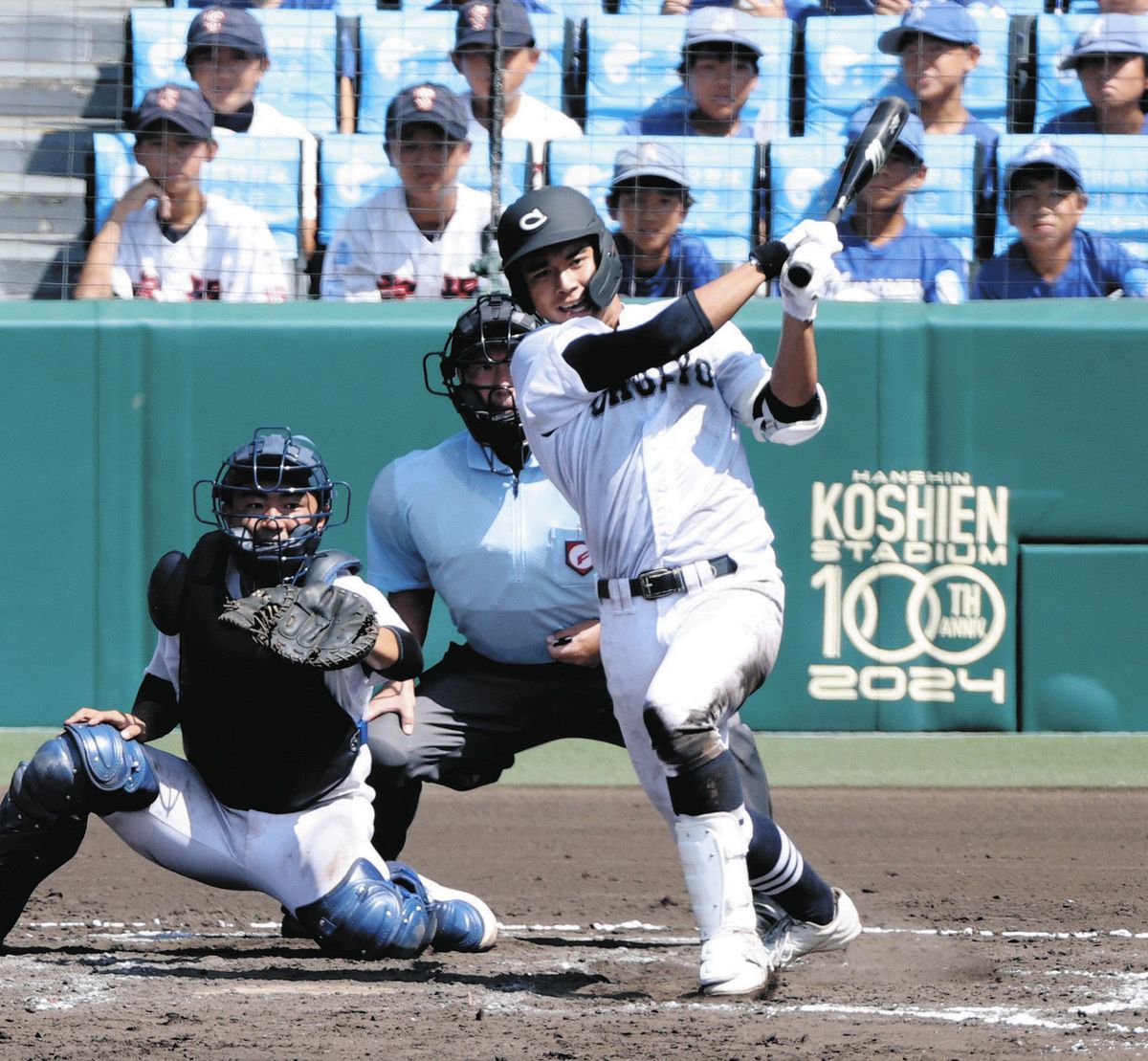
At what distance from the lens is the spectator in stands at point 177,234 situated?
21.7ft

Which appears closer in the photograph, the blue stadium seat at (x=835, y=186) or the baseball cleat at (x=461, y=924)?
the baseball cleat at (x=461, y=924)

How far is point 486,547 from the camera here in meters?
4.39

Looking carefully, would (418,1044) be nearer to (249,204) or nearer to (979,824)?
(979,824)

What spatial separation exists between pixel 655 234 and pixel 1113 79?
77.7 inches

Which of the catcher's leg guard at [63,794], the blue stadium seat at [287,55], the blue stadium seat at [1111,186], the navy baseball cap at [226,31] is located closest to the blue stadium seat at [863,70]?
the blue stadium seat at [1111,186]

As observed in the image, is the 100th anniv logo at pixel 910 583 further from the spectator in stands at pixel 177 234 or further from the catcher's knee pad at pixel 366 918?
the catcher's knee pad at pixel 366 918

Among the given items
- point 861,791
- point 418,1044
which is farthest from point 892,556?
point 418,1044

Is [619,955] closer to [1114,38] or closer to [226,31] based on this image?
[226,31]

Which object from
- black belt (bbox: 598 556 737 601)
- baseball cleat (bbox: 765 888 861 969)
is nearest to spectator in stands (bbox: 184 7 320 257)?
black belt (bbox: 598 556 737 601)

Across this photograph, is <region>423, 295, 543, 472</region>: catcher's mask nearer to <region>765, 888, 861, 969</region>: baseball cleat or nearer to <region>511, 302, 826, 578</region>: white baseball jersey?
<region>511, 302, 826, 578</region>: white baseball jersey

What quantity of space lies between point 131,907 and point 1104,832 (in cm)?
266

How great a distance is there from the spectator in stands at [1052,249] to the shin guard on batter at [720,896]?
3.81 m

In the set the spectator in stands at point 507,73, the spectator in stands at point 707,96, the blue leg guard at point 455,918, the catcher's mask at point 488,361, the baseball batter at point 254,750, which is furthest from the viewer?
the spectator in stands at point 707,96

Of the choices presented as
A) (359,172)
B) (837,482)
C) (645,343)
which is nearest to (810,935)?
(645,343)
